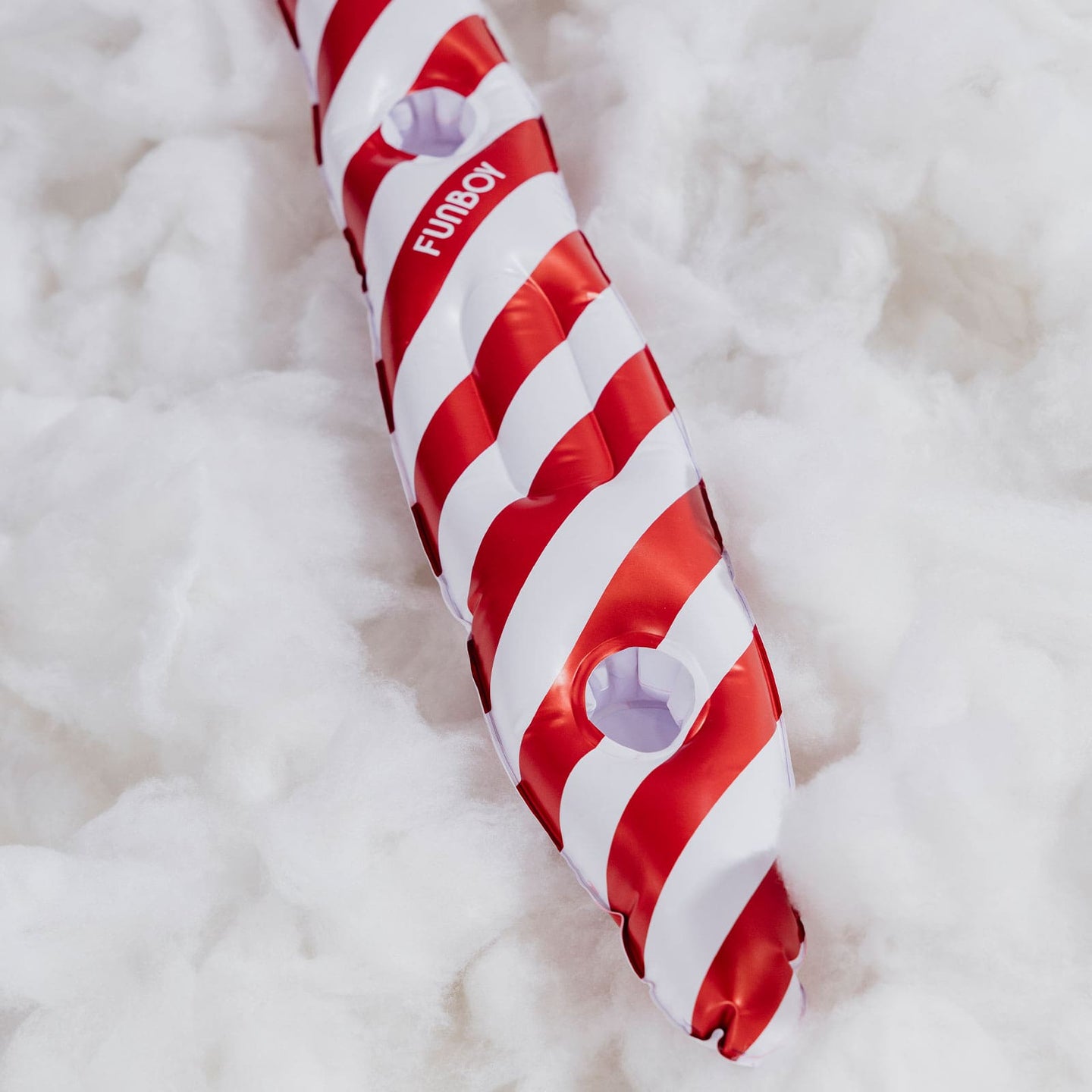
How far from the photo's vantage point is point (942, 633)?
0.85 metres

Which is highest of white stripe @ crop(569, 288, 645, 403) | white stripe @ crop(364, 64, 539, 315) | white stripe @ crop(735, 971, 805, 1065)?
white stripe @ crop(364, 64, 539, 315)

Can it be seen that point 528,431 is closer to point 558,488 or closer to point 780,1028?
Result: point 558,488

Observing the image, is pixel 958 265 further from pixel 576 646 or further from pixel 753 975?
pixel 753 975

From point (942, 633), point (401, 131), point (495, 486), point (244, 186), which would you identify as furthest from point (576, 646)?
point (244, 186)

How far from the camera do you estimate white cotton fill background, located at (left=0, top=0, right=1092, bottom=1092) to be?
0.79m

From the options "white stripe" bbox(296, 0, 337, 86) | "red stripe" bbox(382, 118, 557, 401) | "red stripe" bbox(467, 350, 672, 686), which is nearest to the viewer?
"red stripe" bbox(467, 350, 672, 686)

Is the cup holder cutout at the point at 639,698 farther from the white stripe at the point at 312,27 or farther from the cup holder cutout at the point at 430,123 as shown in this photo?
the white stripe at the point at 312,27

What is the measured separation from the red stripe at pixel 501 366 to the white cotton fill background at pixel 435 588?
136 millimetres

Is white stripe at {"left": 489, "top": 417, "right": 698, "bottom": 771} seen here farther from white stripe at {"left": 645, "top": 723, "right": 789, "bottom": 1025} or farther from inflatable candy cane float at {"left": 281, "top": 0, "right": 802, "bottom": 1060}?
white stripe at {"left": 645, "top": 723, "right": 789, "bottom": 1025}

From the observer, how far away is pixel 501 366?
3.10 ft

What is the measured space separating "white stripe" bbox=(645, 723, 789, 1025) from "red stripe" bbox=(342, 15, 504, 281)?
599mm

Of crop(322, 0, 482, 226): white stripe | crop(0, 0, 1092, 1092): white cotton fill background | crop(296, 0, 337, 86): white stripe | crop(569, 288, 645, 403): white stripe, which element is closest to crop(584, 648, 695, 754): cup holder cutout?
crop(0, 0, 1092, 1092): white cotton fill background

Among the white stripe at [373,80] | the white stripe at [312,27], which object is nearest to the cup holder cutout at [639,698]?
the white stripe at [373,80]

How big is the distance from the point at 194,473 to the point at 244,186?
36 cm
